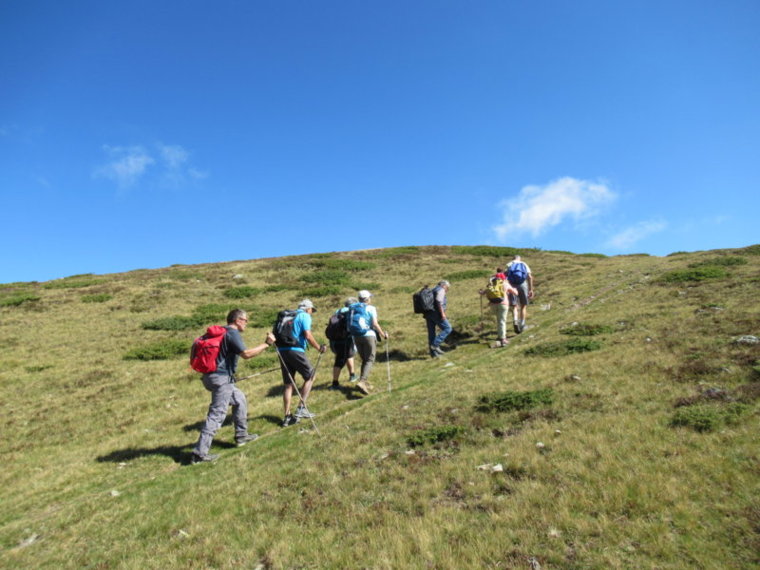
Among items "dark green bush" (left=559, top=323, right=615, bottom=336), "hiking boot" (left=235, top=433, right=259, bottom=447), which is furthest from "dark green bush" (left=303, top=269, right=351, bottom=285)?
"hiking boot" (left=235, top=433, right=259, bottom=447)

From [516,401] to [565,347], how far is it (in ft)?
14.8

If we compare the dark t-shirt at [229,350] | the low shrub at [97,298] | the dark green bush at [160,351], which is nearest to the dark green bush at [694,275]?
the dark t-shirt at [229,350]

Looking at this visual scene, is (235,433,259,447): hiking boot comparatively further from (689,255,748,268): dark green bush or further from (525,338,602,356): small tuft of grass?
(689,255,748,268): dark green bush

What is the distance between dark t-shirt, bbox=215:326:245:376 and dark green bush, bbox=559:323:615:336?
1018 centimetres

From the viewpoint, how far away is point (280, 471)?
730 centimetres

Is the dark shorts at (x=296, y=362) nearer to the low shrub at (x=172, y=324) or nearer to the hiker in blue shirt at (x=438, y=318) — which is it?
the hiker in blue shirt at (x=438, y=318)

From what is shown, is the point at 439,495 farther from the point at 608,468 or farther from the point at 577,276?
the point at 577,276

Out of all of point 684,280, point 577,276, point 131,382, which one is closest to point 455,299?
point 577,276

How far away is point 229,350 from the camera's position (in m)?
8.92

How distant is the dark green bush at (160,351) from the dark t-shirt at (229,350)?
450 inches

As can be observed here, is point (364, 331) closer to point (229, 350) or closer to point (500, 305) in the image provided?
point (229, 350)

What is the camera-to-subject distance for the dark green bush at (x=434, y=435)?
7238 millimetres

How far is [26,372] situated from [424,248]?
4129 centimetres

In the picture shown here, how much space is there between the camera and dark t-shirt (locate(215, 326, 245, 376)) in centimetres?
880
